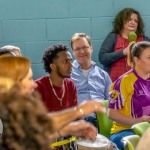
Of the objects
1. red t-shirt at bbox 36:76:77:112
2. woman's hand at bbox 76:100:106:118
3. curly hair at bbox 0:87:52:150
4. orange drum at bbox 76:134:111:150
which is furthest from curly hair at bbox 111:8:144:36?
curly hair at bbox 0:87:52:150

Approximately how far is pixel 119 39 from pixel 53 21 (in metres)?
0.71

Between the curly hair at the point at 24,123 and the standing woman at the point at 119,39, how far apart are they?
3134 millimetres

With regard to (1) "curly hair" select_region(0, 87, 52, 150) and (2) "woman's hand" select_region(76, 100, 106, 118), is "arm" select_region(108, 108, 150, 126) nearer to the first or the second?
(2) "woman's hand" select_region(76, 100, 106, 118)

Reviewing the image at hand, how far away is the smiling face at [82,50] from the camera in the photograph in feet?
12.1

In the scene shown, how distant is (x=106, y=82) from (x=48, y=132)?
109 inches

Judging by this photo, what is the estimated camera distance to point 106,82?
3.72m

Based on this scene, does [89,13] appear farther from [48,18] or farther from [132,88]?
[132,88]

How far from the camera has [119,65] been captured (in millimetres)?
4105

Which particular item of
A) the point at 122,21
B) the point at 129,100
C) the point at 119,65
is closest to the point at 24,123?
the point at 129,100

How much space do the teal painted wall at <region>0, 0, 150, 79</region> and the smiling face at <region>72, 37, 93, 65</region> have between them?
553mm

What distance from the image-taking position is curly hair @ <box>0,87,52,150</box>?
94 cm

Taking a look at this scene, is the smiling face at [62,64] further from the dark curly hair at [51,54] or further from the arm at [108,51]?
the arm at [108,51]

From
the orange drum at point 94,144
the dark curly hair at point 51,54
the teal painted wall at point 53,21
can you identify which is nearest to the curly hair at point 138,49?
the dark curly hair at point 51,54

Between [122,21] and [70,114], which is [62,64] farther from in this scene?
[70,114]
